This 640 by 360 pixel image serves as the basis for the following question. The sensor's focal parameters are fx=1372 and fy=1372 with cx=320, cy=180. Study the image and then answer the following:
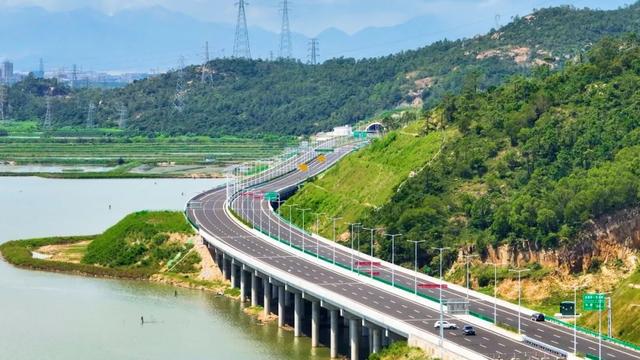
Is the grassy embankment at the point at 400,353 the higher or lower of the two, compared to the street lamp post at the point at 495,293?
lower

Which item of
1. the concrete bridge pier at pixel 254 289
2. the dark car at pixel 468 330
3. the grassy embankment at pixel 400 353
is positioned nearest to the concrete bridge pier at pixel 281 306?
the concrete bridge pier at pixel 254 289

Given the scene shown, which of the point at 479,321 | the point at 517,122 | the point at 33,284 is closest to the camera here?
the point at 479,321

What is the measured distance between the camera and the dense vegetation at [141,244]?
124312mm

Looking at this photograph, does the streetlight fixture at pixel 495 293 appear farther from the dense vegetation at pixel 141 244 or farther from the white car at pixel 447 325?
the dense vegetation at pixel 141 244

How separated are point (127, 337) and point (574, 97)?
5973cm

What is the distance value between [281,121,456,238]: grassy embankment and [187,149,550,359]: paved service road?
953cm

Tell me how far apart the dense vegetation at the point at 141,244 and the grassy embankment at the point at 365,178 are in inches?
577

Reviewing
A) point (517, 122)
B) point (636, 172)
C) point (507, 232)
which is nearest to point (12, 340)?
point (507, 232)

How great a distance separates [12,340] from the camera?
3521 inches

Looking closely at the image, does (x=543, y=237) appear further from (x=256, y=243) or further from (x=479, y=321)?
(x=256, y=243)

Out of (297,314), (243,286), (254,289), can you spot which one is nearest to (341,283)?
(297,314)

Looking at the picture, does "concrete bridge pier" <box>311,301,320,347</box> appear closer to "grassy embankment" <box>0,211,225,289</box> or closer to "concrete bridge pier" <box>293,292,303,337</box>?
"concrete bridge pier" <box>293,292,303,337</box>

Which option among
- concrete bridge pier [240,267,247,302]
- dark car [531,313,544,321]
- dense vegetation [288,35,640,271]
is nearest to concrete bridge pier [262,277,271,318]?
concrete bridge pier [240,267,247,302]

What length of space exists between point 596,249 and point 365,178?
168 feet
